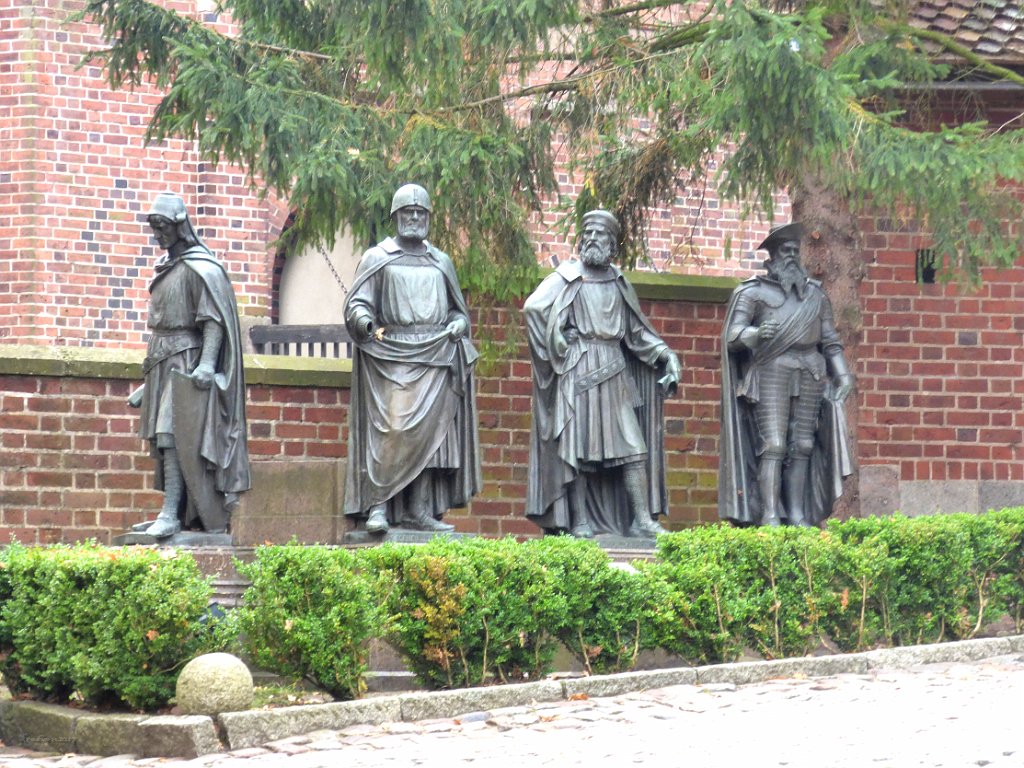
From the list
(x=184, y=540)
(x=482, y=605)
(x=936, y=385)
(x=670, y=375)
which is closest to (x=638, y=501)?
(x=670, y=375)

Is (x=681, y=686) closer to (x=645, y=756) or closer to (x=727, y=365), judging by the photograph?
(x=645, y=756)

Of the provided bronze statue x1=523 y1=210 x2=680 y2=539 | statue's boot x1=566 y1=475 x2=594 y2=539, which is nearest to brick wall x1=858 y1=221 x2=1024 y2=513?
bronze statue x1=523 y1=210 x2=680 y2=539

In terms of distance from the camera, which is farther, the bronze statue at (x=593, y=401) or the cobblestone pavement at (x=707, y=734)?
the bronze statue at (x=593, y=401)

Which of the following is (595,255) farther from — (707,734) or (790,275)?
(707,734)

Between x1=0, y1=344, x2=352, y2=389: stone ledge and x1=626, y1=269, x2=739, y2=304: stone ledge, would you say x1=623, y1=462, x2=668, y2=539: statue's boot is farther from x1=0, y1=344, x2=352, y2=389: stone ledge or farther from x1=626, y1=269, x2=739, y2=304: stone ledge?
x1=626, y1=269, x2=739, y2=304: stone ledge

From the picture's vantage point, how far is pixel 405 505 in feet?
36.9

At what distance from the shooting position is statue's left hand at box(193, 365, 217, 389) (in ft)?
35.2

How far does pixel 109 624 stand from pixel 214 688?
26.0 inches

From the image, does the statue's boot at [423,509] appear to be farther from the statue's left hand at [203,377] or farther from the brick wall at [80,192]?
the brick wall at [80,192]

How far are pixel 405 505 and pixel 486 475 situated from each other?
363 cm

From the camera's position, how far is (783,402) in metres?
12.5

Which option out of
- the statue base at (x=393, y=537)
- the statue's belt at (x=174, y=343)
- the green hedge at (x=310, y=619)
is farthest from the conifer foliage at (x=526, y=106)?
the green hedge at (x=310, y=619)

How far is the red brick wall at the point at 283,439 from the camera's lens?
1363 centimetres

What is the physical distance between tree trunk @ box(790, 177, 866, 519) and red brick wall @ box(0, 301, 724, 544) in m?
1.34
